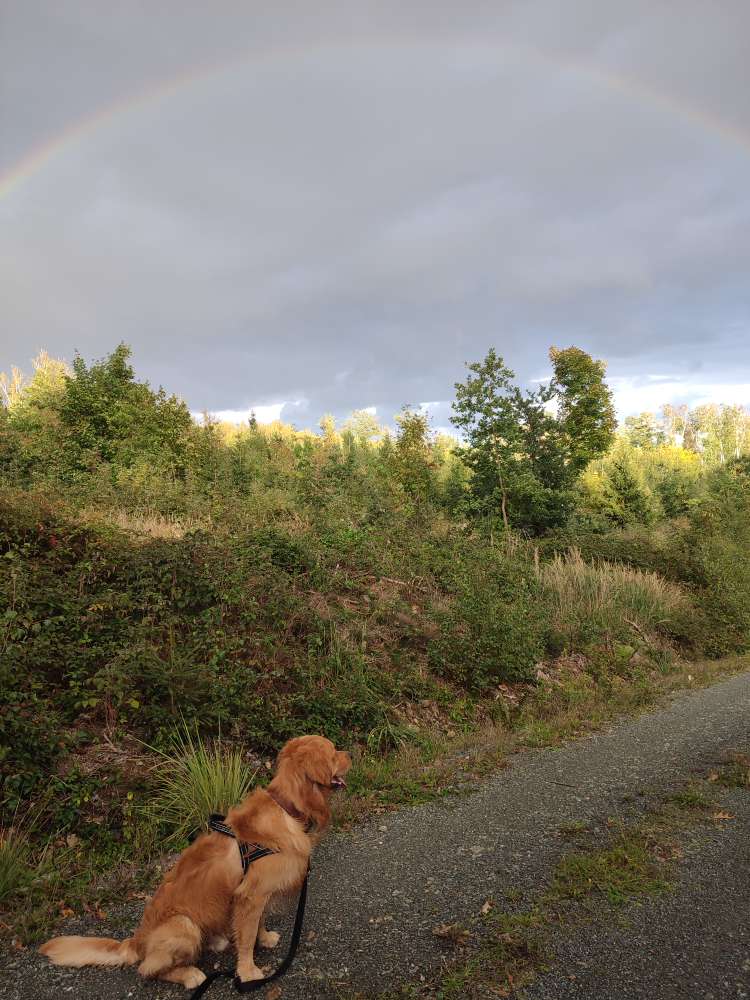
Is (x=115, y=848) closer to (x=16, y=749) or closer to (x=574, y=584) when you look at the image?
(x=16, y=749)

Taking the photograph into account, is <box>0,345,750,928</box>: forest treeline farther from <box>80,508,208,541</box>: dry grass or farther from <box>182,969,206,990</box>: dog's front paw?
<box>182,969,206,990</box>: dog's front paw

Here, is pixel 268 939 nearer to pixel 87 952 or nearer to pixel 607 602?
pixel 87 952

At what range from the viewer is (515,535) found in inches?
595

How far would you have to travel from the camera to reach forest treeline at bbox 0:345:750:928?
16.5 feet

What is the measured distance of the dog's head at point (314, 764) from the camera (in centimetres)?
314

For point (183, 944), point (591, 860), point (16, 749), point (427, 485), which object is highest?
point (427, 485)

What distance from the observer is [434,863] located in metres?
3.73

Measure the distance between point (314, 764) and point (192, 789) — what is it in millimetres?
1781

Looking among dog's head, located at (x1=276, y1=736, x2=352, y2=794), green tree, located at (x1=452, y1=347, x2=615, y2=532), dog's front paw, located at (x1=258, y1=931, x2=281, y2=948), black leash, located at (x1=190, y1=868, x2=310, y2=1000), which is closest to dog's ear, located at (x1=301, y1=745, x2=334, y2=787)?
dog's head, located at (x1=276, y1=736, x2=352, y2=794)

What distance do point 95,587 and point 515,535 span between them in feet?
37.0

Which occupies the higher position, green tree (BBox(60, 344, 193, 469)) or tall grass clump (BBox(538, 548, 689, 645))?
green tree (BBox(60, 344, 193, 469))

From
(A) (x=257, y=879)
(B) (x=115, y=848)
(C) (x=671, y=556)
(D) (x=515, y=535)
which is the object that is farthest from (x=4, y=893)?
(C) (x=671, y=556)

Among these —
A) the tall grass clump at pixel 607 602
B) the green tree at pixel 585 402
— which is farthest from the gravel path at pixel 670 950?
the green tree at pixel 585 402

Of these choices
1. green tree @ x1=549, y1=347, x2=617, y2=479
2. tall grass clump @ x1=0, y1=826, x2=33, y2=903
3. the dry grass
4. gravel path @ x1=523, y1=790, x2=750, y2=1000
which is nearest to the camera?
gravel path @ x1=523, y1=790, x2=750, y2=1000
